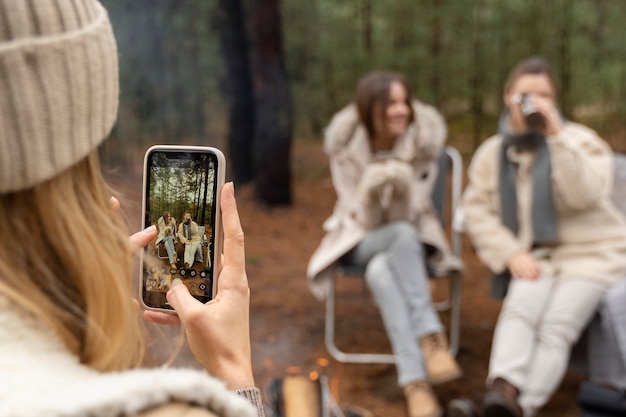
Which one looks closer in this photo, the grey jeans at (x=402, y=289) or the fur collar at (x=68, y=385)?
the fur collar at (x=68, y=385)

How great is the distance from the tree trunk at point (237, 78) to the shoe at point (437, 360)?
3804mm

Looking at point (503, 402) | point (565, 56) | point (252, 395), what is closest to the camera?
point (252, 395)

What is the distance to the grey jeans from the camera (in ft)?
10.5

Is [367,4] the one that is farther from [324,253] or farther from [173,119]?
[324,253]

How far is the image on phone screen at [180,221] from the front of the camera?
0.91 metres

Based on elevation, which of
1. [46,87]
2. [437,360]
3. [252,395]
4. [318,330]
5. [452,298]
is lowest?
[318,330]

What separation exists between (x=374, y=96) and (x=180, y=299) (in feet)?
9.40

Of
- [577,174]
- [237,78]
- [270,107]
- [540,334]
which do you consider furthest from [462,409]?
[237,78]

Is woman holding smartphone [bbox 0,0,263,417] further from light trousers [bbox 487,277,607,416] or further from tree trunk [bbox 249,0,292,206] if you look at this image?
tree trunk [bbox 249,0,292,206]

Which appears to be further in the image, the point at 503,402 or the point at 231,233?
the point at 503,402

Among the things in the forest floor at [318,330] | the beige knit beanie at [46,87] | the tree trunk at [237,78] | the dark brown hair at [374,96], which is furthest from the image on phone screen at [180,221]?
the tree trunk at [237,78]

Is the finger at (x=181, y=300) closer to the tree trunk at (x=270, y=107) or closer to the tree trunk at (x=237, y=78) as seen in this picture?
the tree trunk at (x=270, y=107)

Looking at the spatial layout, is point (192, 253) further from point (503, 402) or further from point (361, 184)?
point (361, 184)

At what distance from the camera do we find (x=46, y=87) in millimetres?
626
